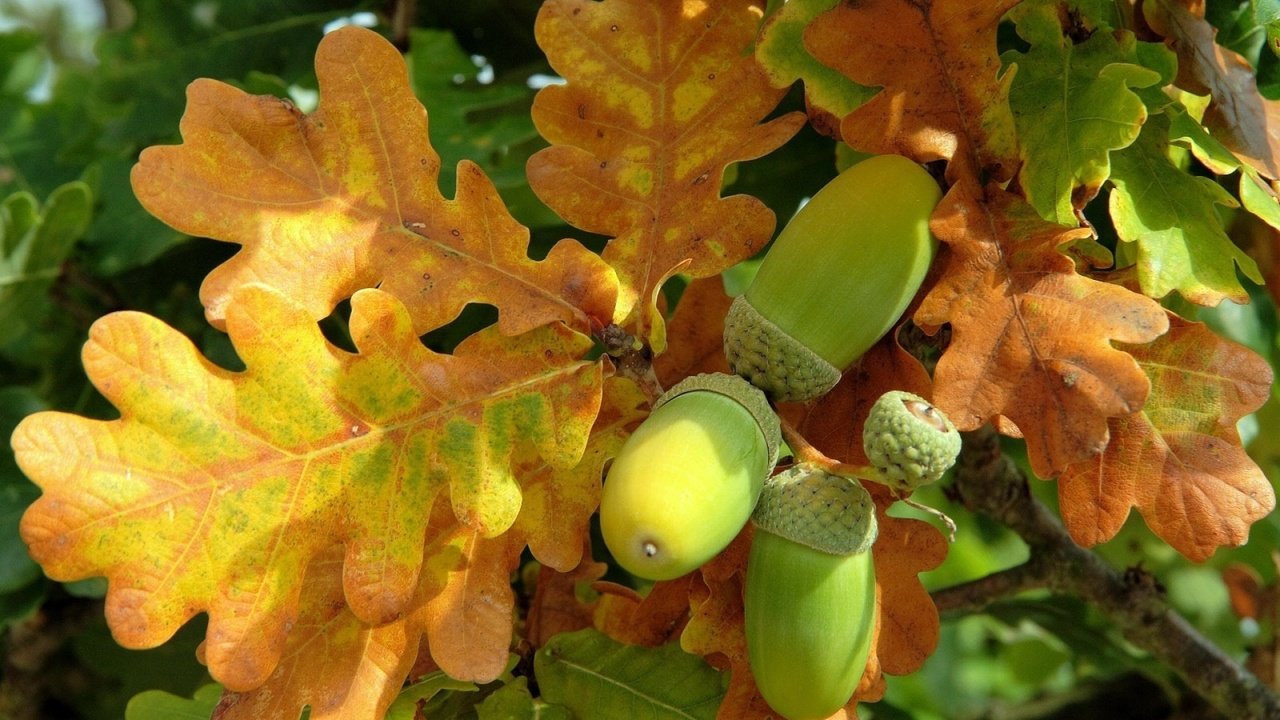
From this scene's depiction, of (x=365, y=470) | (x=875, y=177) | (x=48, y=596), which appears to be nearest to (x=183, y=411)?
(x=365, y=470)

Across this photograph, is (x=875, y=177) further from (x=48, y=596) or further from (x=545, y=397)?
(x=48, y=596)

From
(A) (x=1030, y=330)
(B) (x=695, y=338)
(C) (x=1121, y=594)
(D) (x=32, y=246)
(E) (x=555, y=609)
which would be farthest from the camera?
(D) (x=32, y=246)

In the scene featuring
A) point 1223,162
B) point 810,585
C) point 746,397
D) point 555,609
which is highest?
point 1223,162

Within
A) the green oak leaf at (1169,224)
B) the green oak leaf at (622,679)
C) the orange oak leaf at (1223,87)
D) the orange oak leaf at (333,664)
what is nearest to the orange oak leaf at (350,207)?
the orange oak leaf at (333,664)

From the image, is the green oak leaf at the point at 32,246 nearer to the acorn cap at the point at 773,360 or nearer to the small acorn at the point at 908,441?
the acorn cap at the point at 773,360

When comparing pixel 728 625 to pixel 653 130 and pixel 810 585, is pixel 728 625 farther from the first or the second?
pixel 653 130

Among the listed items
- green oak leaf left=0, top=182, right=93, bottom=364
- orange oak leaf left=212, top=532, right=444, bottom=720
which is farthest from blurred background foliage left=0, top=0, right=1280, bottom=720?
orange oak leaf left=212, top=532, right=444, bottom=720

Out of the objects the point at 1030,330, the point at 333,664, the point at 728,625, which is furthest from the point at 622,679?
the point at 1030,330

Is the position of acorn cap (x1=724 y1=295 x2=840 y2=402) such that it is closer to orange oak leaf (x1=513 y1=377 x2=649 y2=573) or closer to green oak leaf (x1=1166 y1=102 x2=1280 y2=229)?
orange oak leaf (x1=513 y1=377 x2=649 y2=573)

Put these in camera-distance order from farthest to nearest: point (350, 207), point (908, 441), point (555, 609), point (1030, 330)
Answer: point (555, 609) → point (350, 207) → point (1030, 330) → point (908, 441)
